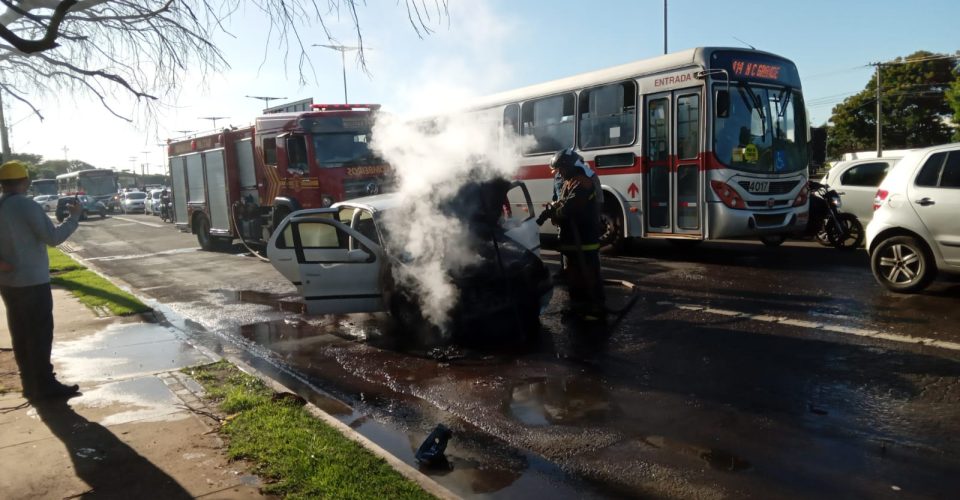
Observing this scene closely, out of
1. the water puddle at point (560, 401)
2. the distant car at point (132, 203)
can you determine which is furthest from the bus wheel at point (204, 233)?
the distant car at point (132, 203)

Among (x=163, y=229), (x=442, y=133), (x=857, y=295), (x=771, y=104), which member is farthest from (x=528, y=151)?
(x=163, y=229)

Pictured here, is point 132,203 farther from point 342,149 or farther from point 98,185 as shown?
point 342,149

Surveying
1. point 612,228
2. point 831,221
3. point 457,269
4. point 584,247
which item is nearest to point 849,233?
point 831,221

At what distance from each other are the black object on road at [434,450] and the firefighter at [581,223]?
358 centimetres

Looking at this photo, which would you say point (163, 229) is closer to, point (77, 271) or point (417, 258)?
point (77, 271)

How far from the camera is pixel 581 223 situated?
762 cm

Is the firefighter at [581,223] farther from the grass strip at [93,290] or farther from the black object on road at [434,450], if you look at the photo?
the grass strip at [93,290]

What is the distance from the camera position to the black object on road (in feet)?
14.0

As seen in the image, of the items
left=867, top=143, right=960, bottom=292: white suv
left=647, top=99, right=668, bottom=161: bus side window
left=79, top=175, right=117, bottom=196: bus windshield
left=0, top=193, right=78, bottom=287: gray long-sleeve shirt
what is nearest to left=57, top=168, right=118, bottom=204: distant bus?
left=79, top=175, right=117, bottom=196: bus windshield

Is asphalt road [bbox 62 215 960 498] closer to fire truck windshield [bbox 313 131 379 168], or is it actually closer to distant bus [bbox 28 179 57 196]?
fire truck windshield [bbox 313 131 379 168]

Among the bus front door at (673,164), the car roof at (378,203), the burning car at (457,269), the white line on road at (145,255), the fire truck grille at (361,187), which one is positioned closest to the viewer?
the burning car at (457,269)

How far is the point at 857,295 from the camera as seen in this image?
26.1 feet

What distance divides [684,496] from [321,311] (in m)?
4.84

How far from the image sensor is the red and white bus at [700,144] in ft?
34.9
